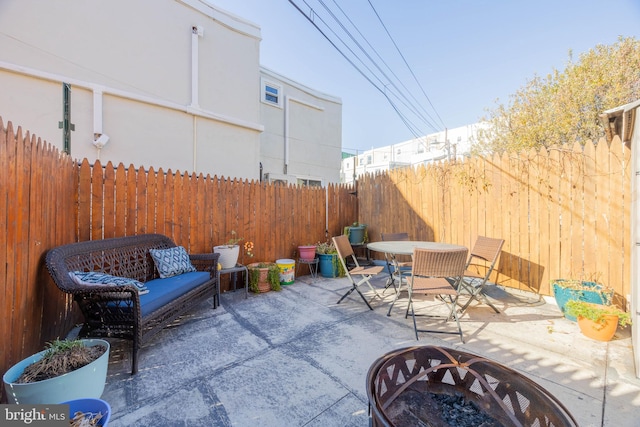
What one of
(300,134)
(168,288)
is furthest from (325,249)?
(300,134)

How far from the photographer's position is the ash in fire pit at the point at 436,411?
54.1 inches

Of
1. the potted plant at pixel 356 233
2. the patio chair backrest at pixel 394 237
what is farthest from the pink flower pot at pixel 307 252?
the patio chair backrest at pixel 394 237

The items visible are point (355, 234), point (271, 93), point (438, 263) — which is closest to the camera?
point (438, 263)

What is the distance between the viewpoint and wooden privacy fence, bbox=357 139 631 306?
3.20 metres

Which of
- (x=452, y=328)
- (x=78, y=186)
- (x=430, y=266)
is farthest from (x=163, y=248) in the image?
(x=452, y=328)

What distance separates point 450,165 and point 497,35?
6108 mm

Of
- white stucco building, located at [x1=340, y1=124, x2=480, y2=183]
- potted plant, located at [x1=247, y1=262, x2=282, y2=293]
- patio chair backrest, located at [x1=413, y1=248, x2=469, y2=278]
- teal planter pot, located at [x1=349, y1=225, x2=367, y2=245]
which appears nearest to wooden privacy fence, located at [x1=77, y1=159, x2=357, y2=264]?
teal planter pot, located at [x1=349, y1=225, x2=367, y2=245]

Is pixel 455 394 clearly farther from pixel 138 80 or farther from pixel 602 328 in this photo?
pixel 138 80

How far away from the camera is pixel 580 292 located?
300 centimetres

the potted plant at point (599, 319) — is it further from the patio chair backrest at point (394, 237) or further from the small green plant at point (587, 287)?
the patio chair backrest at point (394, 237)

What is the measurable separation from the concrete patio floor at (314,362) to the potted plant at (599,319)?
0.28ft

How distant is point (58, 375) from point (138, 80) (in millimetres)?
5919

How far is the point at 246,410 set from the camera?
1.73 meters

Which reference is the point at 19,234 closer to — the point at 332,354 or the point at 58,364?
the point at 58,364
